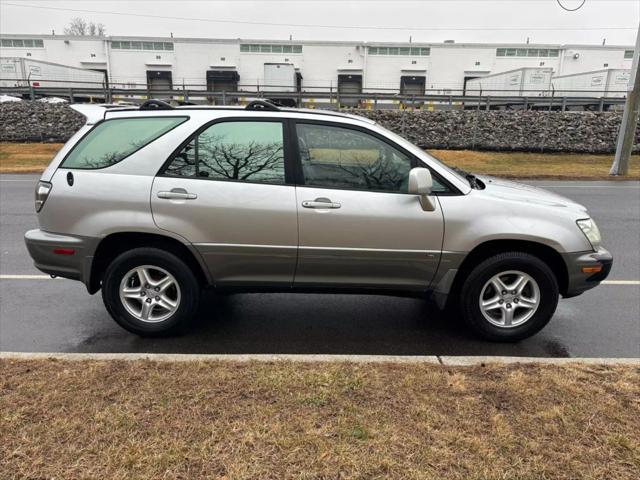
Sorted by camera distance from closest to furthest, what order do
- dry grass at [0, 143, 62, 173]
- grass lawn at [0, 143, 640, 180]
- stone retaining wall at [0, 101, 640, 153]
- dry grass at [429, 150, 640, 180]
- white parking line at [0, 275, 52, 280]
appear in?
white parking line at [0, 275, 52, 280] < dry grass at [429, 150, 640, 180] < grass lawn at [0, 143, 640, 180] < dry grass at [0, 143, 62, 173] < stone retaining wall at [0, 101, 640, 153]

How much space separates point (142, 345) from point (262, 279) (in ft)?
3.63

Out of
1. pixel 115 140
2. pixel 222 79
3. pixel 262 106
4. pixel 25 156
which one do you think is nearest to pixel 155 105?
pixel 115 140

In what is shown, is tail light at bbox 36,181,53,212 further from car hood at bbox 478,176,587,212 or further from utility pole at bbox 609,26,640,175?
utility pole at bbox 609,26,640,175

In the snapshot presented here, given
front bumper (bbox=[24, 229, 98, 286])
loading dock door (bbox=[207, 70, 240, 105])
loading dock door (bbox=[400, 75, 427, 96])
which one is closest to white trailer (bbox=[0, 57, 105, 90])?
loading dock door (bbox=[207, 70, 240, 105])

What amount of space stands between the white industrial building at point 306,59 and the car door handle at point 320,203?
140ft

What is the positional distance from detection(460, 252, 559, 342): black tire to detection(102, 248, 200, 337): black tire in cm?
221

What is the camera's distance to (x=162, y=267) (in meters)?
4.05

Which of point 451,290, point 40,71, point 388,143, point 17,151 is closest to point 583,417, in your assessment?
point 451,290

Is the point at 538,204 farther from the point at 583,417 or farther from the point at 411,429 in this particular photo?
the point at 411,429

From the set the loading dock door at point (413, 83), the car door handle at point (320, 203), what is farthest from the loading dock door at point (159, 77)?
the car door handle at point (320, 203)

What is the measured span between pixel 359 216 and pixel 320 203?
317 mm

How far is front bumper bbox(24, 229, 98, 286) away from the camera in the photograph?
4.03m

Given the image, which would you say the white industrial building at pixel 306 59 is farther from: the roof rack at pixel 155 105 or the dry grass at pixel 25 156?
the roof rack at pixel 155 105

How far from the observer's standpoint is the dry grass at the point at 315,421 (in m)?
2.44
